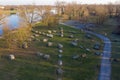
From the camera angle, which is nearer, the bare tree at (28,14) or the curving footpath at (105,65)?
the curving footpath at (105,65)

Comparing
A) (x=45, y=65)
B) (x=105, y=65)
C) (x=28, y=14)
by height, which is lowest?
(x=105, y=65)

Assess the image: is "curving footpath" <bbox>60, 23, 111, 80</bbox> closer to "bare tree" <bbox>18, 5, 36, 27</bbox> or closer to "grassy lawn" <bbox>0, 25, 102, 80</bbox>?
"grassy lawn" <bbox>0, 25, 102, 80</bbox>

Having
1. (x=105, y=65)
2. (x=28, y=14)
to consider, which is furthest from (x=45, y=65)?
(x=28, y=14)

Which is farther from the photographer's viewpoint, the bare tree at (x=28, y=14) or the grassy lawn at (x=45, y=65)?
the bare tree at (x=28, y=14)

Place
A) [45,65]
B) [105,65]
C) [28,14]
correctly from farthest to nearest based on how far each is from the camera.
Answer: [28,14] → [105,65] → [45,65]

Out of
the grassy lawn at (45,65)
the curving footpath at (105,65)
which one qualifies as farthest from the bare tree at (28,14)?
the curving footpath at (105,65)

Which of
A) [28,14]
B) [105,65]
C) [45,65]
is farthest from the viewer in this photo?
[28,14]

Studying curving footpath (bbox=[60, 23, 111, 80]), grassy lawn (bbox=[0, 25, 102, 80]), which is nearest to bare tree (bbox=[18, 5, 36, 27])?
grassy lawn (bbox=[0, 25, 102, 80])

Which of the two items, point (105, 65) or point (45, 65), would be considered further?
point (105, 65)

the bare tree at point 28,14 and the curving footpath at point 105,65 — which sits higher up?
the bare tree at point 28,14

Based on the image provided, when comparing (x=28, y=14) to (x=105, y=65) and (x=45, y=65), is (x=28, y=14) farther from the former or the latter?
(x=105, y=65)

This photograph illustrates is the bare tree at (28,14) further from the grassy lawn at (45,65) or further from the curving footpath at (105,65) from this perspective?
the curving footpath at (105,65)
